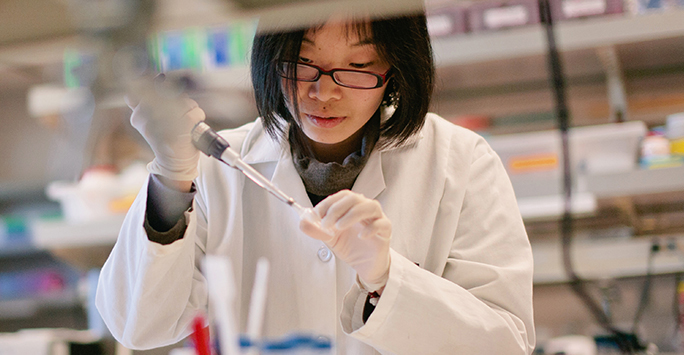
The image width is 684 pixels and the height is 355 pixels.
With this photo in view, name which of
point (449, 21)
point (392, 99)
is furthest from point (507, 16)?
point (392, 99)

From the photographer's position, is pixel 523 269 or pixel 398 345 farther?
pixel 523 269

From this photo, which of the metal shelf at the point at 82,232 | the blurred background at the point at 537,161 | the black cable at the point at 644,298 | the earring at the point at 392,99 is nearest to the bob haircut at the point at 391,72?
the earring at the point at 392,99

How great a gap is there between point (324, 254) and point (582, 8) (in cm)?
114

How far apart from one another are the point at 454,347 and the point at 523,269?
208 mm

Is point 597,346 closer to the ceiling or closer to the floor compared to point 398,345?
closer to the floor

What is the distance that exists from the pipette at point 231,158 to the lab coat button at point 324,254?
32cm

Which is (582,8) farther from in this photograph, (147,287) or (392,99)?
(147,287)

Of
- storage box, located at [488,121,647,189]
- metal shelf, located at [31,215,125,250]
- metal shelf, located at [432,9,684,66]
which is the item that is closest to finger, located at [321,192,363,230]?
metal shelf, located at [432,9,684,66]

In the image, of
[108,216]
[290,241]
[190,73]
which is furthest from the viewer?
[108,216]

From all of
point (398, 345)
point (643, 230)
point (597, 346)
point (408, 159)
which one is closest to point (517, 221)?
point (408, 159)

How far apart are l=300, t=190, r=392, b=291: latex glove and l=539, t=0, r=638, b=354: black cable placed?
3.47 feet

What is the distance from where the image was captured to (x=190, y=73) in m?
0.61

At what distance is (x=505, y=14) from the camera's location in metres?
1.67

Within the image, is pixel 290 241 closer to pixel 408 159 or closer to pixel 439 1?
pixel 408 159
